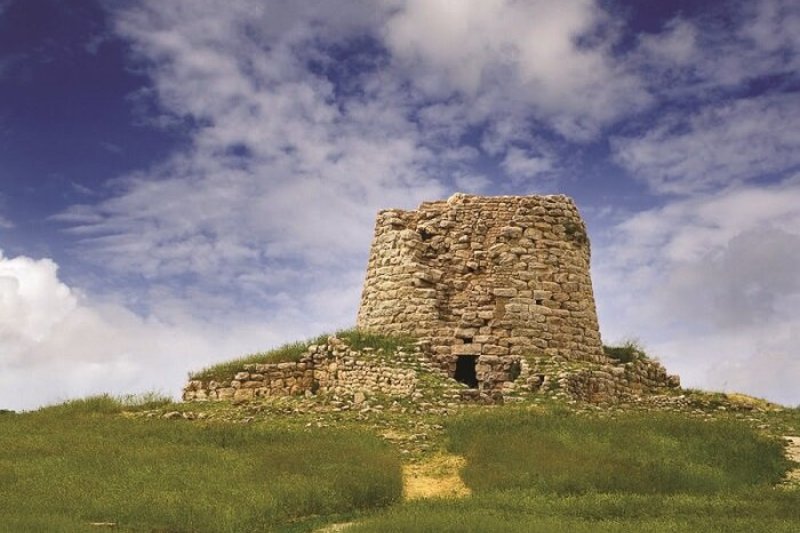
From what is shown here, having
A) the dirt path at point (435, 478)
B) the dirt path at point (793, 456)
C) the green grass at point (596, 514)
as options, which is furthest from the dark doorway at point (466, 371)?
the green grass at point (596, 514)

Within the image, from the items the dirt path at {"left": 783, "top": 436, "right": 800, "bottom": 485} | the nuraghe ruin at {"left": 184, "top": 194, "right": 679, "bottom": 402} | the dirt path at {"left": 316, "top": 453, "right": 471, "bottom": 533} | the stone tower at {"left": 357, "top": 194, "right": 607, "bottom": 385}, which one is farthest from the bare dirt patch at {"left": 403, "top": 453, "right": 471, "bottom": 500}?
the stone tower at {"left": 357, "top": 194, "right": 607, "bottom": 385}

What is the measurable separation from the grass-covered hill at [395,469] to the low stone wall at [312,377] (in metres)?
1.90

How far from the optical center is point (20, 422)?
2144 centimetres

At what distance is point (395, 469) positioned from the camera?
1580cm

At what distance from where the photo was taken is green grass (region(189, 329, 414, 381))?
26.2 m

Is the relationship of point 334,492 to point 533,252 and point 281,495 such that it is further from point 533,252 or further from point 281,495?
point 533,252

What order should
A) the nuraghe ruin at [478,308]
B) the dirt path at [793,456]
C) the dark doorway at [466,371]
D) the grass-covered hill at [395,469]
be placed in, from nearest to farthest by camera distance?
the grass-covered hill at [395,469], the dirt path at [793,456], the nuraghe ruin at [478,308], the dark doorway at [466,371]

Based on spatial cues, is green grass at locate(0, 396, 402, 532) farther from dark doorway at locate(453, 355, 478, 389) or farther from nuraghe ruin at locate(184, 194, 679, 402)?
dark doorway at locate(453, 355, 478, 389)

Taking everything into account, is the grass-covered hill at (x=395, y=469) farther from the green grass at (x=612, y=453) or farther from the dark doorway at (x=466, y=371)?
the dark doorway at (x=466, y=371)

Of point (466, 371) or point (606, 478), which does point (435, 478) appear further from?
point (466, 371)

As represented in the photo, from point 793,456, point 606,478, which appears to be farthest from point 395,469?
point 793,456

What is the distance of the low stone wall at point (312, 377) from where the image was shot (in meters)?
25.1

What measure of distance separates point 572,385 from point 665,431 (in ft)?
16.1

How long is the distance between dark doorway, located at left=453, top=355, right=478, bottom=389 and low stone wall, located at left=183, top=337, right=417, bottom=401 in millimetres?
3187
